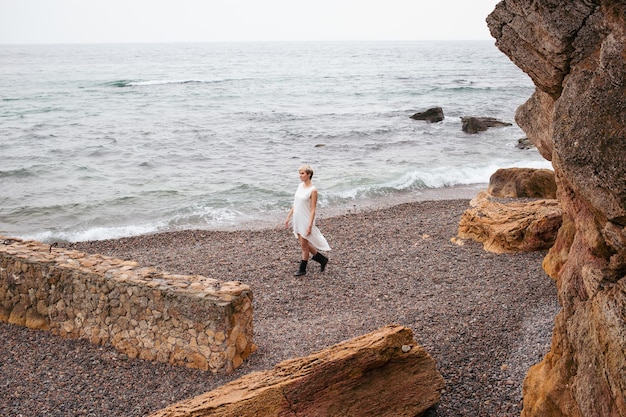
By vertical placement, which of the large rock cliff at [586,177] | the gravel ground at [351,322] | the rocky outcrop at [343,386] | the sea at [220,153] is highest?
the large rock cliff at [586,177]

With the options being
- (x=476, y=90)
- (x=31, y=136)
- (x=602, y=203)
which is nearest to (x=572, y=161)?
(x=602, y=203)

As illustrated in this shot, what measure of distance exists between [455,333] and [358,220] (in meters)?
8.92

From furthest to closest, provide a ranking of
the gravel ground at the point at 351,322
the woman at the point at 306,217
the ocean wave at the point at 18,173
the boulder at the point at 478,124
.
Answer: the boulder at the point at 478,124, the ocean wave at the point at 18,173, the woman at the point at 306,217, the gravel ground at the point at 351,322

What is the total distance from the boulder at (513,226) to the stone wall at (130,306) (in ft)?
19.9

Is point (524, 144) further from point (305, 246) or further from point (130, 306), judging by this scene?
point (130, 306)

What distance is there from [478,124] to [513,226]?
84.9 feet

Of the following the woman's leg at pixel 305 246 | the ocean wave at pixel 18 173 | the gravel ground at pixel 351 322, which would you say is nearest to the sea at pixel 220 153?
the ocean wave at pixel 18 173

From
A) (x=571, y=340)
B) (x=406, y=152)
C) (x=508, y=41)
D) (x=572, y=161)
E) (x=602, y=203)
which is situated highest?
(x=508, y=41)

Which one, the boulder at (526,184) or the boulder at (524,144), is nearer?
the boulder at (526,184)

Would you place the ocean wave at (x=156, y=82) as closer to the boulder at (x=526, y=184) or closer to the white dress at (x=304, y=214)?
the boulder at (x=526, y=184)

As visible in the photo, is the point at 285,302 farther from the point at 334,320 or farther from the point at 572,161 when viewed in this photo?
the point at 572,161

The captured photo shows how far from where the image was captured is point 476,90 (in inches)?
2402

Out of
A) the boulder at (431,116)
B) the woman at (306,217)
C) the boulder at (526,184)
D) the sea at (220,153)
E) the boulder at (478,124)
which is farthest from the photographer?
the boulder at (431,116)

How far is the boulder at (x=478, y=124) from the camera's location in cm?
3630
